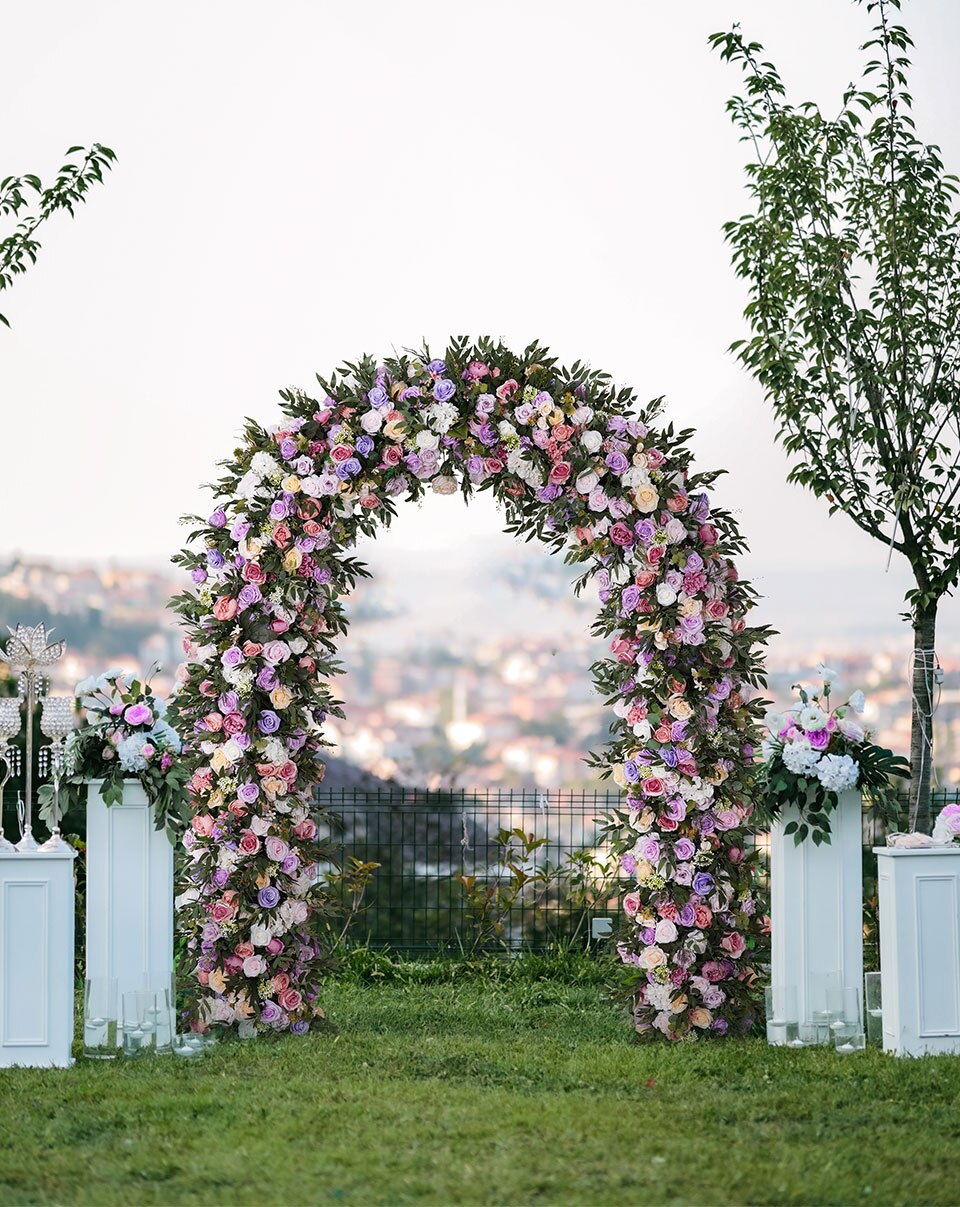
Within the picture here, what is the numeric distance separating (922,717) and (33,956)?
182 inches

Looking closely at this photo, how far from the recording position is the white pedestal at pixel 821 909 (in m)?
6.64

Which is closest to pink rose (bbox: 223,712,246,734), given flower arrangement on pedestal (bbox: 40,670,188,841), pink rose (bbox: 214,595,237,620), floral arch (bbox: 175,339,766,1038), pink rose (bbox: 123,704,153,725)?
floral arch (bbox: 175,339,766,1038)

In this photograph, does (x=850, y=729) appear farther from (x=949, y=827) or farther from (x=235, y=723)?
(x=235, y=723)

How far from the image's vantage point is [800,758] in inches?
260

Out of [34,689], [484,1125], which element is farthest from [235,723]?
[484,1125]

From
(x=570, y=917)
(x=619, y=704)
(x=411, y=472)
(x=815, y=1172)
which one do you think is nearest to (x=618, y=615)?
(x=619, y=704)

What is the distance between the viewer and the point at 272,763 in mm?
6812

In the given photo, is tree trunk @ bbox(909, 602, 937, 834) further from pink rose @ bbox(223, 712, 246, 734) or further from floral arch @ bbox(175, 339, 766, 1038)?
pink rose @ bbox(223, 712, 246, 734)

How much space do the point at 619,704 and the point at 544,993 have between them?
7.99ft

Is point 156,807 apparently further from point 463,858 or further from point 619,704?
point 463,858

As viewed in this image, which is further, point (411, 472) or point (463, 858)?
point (463, 858)

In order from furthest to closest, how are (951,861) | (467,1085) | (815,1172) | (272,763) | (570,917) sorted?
(570,917)
(272,763)
(951,861)
(467,1085)
(815,1172)

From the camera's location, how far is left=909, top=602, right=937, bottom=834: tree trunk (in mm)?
7492

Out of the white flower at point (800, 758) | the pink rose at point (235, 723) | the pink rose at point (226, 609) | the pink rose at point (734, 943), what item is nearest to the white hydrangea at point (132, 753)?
the pink rose at point (235, 723)
